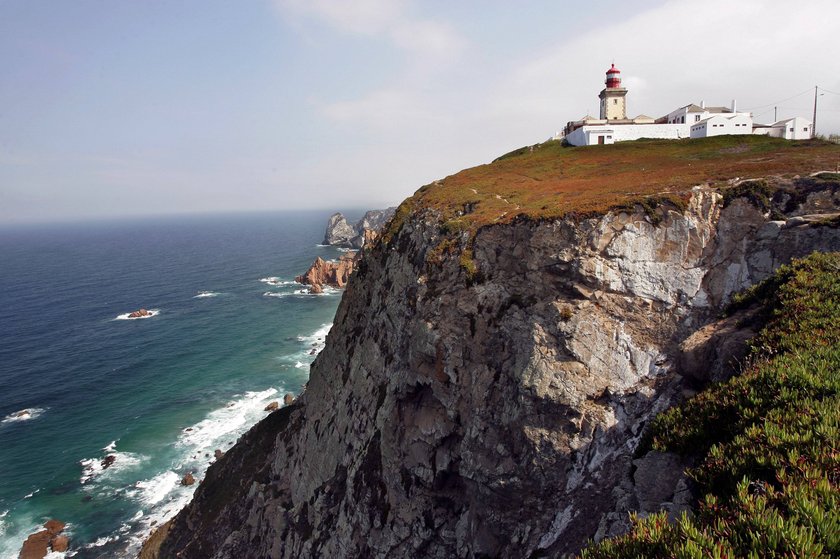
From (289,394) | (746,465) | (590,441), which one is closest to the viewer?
(746,465)

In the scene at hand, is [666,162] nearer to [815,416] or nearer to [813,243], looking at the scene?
[813,243]

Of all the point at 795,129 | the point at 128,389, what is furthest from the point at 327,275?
the point at 795,129

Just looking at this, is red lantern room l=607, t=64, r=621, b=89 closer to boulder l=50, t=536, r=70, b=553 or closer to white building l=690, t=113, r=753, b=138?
white building l=690, t=113, r=753, b=138

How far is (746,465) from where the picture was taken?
9031mm

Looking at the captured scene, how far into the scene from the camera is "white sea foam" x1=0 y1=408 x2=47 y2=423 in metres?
63.3

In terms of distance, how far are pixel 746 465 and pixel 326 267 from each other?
126615mm

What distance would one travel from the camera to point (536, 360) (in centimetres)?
2358

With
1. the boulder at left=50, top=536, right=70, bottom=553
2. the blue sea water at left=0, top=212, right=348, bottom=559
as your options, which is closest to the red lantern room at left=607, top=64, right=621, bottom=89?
the blue sea water at left=0, top=212, right=348, bottom=559

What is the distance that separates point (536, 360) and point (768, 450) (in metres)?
14.6

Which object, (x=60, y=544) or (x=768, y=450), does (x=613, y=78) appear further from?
(x=60, y=544)

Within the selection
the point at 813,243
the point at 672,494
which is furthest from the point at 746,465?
the point at 813,243

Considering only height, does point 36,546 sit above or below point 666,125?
below

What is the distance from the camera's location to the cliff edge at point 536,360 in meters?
21.3

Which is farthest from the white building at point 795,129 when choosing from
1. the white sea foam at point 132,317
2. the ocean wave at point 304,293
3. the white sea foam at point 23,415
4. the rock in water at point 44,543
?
the white sea foam at point 132,317
